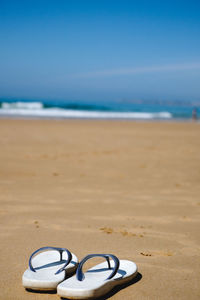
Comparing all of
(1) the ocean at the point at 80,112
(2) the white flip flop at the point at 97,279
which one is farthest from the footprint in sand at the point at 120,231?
(1) the ocean at the point at 80,112

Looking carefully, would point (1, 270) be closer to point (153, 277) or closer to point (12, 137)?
point (153, 277)

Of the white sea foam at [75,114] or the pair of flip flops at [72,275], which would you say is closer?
the pair of flip flops at [72,275]

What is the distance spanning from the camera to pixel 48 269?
7.39 feet

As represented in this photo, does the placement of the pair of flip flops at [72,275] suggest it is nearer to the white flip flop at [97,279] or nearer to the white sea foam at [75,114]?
the white flip flop at [97,279]

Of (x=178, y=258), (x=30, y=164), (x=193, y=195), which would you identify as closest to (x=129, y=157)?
(x=30, y=164)

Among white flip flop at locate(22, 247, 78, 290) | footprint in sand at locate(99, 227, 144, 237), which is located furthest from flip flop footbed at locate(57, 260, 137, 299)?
footprint in sand at locate(99, 227, 144, 237)

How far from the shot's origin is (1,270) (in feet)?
7.52

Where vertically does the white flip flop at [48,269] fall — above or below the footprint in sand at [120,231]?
above

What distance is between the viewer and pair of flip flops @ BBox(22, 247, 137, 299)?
6.40 feet

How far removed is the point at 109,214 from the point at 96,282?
5.45 feet

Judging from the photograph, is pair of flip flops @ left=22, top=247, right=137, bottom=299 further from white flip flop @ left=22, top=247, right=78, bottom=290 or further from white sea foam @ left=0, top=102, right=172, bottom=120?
white sea foam @ left=0, top=102, right=172, bottom=120

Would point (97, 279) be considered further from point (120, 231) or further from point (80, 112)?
point (80, 112)

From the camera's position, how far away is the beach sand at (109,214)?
2.26 m

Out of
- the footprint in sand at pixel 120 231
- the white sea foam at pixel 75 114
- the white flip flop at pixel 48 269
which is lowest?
the footprint in sand at pixel 120 231
